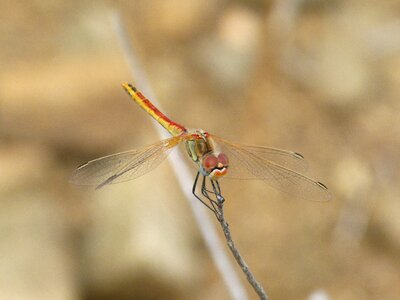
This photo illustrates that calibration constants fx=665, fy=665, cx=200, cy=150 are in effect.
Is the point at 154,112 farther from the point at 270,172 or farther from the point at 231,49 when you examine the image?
the point at 231,49

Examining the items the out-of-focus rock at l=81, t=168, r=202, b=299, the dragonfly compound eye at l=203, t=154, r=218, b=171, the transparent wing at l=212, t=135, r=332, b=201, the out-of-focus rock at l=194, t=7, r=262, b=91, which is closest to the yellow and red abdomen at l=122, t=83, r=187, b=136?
the transparent wing at l=212, t=135, r=332, b=201

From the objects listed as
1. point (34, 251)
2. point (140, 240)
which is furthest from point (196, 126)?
point (34, 251)

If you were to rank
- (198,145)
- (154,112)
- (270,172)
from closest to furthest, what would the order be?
1. (198,145)
2. (270,172)
3. (154,112)

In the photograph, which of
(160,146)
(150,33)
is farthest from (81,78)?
(160,146)

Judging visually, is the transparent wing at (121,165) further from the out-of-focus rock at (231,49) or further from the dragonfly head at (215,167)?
the out-of-focus rock at (231,49)

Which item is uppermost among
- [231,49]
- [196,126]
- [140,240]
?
[231,49]

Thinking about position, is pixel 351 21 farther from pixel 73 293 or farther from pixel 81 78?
pixel 73 293

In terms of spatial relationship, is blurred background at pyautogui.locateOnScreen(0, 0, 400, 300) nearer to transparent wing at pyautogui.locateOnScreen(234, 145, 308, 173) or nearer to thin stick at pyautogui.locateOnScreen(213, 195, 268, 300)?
transparent wing at pyautogui.locateOnScreen(234, 145, 308, 173)
